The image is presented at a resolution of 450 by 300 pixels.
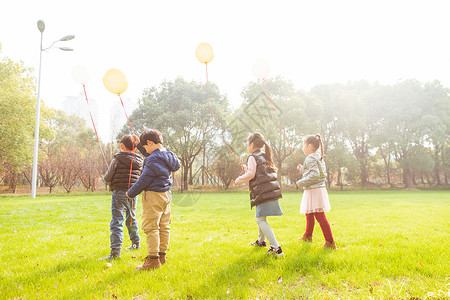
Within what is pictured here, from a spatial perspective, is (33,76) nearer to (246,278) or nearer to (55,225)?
(55,225)

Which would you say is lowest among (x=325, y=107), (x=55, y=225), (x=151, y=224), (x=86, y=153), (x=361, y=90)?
(x=55, y=225)

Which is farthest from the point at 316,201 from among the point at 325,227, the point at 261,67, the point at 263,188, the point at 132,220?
the point at 261,67

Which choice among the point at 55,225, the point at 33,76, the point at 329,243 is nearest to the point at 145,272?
the point at 329,243

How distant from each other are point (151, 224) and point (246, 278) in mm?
1380

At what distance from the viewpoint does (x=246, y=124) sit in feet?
72.5

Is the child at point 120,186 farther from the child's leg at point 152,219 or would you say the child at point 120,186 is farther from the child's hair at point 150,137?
the child's leg at point 152,219

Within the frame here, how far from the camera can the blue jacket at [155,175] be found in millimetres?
3348

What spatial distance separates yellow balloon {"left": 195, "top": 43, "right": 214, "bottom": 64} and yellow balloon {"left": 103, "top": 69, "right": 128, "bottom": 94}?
1.61m

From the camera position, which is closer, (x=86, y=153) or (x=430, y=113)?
(x=86, y=153)

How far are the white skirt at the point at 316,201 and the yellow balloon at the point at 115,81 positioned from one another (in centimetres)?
376

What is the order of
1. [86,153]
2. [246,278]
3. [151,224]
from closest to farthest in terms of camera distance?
[246,278], [151,224], [86,153]

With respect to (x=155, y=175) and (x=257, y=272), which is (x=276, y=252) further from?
(x=155, y=175)

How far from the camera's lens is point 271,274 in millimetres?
2992

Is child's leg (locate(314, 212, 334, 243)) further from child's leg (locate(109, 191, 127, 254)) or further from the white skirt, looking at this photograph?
child's leg (locate(109, 191, 127, 254))
